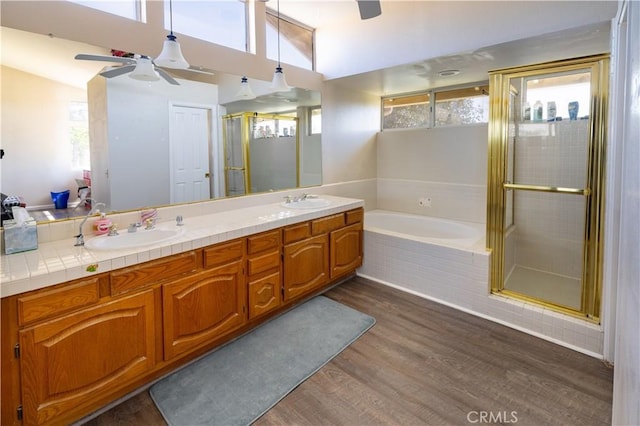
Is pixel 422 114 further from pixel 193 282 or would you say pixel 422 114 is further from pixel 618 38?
pixel 193 282

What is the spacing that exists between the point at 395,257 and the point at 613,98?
2.02 m

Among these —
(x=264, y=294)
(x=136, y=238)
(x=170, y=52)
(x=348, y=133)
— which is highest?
(x=170, y=52)

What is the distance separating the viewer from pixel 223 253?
2176mm

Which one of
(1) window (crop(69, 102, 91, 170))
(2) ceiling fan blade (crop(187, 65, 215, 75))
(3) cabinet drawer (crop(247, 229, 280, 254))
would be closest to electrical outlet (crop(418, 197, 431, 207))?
(3) cabinet drawer (crop(247, 229, 280, 254))

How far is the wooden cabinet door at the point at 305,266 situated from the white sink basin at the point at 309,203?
1.18 ft

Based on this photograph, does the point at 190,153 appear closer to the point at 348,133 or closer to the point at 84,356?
the point at 84,356

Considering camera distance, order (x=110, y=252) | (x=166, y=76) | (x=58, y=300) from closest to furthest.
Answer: (x=58, y=300) → (x=110, y=252) → (x=166, y=76)

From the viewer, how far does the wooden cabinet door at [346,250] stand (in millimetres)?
3184

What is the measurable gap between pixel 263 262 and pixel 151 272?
2.69ft

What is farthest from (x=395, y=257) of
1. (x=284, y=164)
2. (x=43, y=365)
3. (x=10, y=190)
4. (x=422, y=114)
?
(x=10, y=190)

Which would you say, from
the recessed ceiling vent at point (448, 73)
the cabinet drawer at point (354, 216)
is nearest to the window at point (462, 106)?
the recessed ceiling vent at point (448, 73)

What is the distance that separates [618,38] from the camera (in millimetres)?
1874

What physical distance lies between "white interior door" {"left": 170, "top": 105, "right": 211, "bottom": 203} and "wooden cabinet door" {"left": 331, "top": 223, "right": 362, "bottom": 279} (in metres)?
1.24

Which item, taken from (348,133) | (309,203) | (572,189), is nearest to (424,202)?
(348,133)
